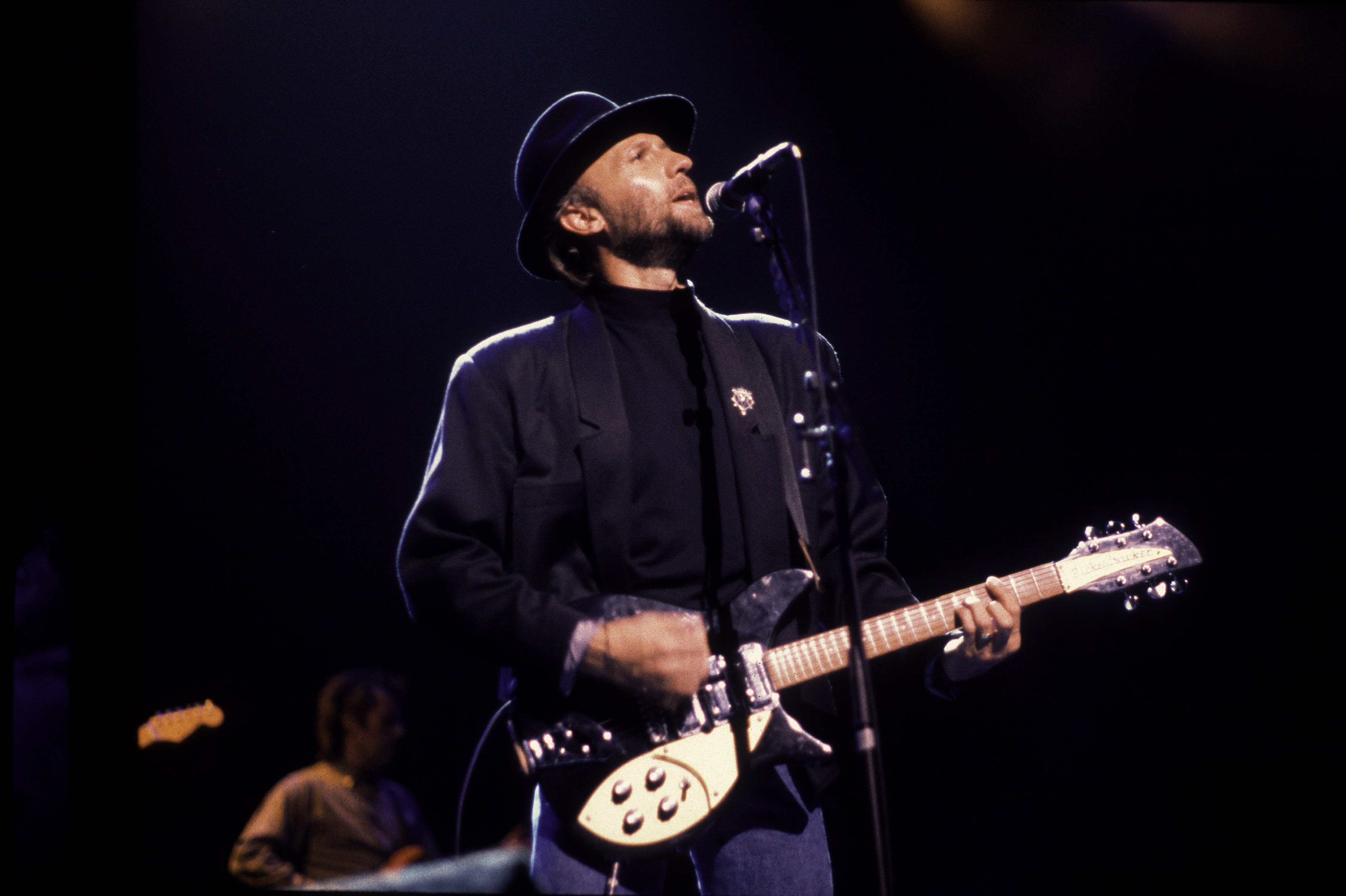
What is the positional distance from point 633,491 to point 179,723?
2.12 metres

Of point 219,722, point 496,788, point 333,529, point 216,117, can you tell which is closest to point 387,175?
point 216,117

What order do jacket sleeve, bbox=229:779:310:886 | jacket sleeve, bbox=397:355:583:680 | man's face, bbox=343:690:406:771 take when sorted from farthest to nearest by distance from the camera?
1. man's face, bbox=343:690:406:771
2. jacket sleeve, bbox=229:779:310:886
3. jacket sleeve, bbox=397:355:583:680

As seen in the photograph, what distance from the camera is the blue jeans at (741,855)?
5.80ft

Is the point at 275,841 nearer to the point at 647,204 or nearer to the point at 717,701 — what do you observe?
the point at 717,701

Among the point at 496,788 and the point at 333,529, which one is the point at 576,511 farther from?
the point at 496,788

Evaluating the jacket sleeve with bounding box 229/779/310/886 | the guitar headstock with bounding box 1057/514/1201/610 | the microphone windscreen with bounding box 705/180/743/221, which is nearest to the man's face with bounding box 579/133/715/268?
the microphone windscreen with bounding box 705/180/743/221

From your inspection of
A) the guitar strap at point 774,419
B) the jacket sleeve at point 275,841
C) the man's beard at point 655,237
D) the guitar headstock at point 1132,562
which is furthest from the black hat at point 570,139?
the jacket sleeve at point 275,841

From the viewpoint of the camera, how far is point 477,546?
192 cm

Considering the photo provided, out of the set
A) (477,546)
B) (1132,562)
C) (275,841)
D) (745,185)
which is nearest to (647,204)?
(745,185)

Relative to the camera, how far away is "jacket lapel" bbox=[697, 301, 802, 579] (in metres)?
2.09

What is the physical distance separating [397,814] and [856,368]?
2614mm

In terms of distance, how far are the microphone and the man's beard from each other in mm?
403

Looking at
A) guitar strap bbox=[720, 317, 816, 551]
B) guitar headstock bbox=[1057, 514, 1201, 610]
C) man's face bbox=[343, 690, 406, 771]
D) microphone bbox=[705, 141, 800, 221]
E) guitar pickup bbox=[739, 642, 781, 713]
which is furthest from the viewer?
man's face bbox=[343, 690, 406, 771]

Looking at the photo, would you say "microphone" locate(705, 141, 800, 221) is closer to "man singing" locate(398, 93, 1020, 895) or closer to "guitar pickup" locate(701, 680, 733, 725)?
"man singing" locate(398, 93, 1020, 895)
